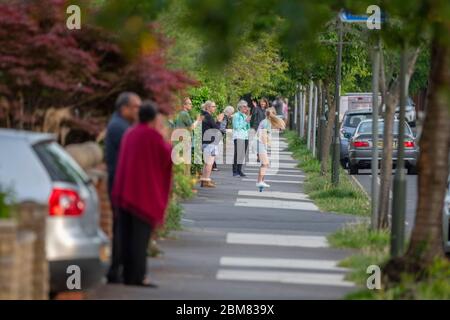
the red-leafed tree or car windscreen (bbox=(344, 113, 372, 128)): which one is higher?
the red-leafed tree

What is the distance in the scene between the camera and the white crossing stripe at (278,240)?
1856cm

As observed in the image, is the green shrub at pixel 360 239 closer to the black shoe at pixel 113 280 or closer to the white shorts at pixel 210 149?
the black shoe at pixel 113 280

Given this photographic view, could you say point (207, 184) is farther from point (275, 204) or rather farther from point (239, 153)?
point (239, 153)

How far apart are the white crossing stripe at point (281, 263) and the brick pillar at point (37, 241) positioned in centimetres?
537

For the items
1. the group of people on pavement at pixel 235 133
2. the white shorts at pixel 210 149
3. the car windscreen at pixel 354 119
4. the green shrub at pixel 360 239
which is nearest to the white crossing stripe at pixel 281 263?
the green shrub at pixel 360 239

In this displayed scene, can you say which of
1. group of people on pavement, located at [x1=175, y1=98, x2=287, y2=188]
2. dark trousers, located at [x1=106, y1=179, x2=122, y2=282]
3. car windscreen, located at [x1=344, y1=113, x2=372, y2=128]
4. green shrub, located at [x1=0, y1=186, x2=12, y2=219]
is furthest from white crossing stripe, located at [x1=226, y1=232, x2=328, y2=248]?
car windscreen, located at [x1=344, y1=113, x2=372, y2=128]

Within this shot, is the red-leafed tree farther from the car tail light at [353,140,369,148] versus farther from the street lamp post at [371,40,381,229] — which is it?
the car tail light at [353,140,369,148]

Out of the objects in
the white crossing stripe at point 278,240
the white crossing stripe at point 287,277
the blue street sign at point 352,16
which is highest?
the blue street sign at point 352,16

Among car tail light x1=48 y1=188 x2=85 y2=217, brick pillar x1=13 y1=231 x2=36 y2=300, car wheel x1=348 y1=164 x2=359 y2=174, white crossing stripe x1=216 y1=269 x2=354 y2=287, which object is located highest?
car tail light x1=48 y1=188 x2=85 y2=217

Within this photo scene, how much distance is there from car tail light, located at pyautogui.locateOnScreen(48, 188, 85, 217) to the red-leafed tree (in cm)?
367

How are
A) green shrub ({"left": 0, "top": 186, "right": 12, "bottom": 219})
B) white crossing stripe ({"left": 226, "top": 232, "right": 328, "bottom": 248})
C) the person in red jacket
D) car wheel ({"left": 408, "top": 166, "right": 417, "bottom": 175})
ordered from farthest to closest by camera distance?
car wheel ({"left": 408, "top": 166, "right": 417, "bottom": 175}) → white crossing stripe ({"left": 226, "top": 232, "right": 328, "bottom": 248}) → the person in red jacket → green shrub ({"left": 0, "top": 186, "right": 12, "bottom": 219})

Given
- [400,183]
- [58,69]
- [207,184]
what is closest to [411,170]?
[207,184]

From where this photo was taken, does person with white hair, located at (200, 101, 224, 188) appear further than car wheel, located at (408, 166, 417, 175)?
No

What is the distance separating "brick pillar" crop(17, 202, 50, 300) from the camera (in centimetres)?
1066
